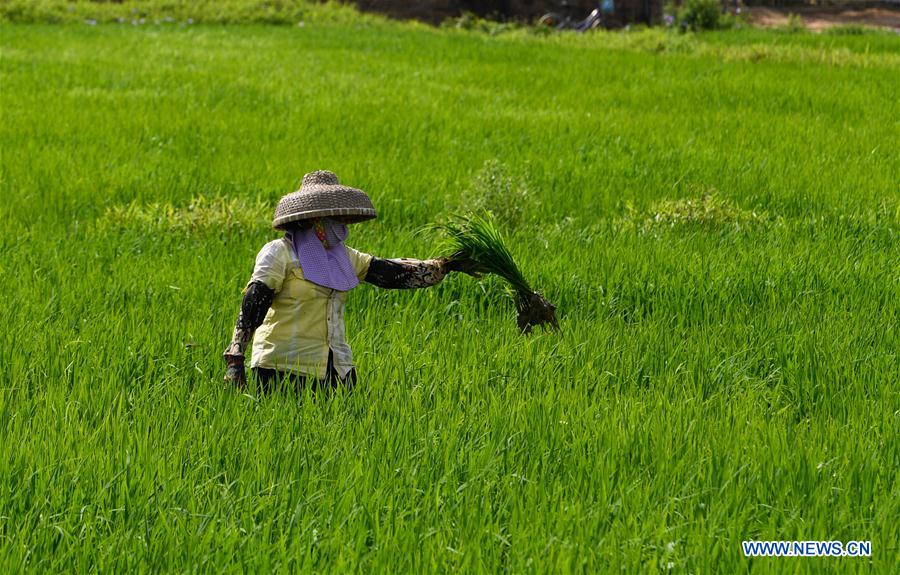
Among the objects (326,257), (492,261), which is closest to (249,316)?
(326,257)

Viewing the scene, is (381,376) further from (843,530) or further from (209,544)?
(843,530)

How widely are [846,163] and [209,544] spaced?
23.6 ft

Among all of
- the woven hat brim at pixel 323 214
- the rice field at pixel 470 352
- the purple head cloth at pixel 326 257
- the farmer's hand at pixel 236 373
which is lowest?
the rice field at pixel 470 352

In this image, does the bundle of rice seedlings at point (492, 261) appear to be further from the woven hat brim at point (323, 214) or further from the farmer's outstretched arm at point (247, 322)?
the farmer's outstretched arm at point (247, 322)

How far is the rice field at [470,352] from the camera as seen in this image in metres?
3.00

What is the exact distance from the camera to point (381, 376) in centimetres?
406

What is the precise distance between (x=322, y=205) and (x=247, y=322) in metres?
0.44

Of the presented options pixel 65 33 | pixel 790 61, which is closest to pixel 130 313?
pixel 790 61

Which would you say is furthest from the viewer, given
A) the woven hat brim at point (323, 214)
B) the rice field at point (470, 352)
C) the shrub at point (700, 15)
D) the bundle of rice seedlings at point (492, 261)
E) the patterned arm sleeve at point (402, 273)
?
the shrub at point (700, 15)

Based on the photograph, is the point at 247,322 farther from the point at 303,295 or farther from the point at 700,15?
the point at 700,15

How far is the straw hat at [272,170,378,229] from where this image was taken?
3623 millimetres

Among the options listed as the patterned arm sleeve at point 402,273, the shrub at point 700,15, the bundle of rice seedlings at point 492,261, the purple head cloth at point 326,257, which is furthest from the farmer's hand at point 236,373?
the shrub at point 700,15

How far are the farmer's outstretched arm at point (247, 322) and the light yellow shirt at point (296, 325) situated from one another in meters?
0.05

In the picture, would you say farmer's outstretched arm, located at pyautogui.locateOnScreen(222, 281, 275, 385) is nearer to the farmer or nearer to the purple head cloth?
the farmer
